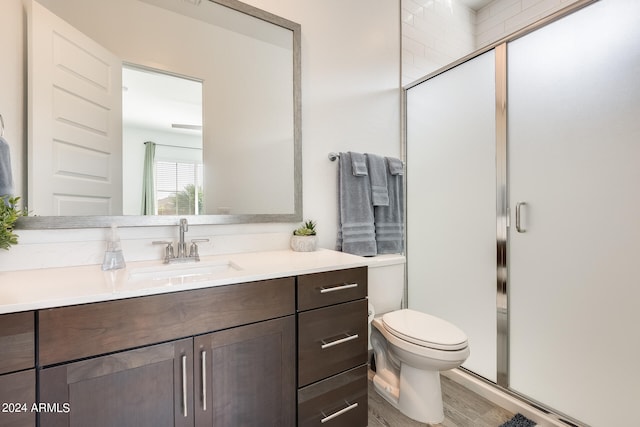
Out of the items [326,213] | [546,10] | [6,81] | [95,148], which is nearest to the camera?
[6,81]

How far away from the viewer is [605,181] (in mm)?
1281

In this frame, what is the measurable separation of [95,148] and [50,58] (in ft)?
1.18

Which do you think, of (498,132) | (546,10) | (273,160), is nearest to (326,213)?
(273,160)

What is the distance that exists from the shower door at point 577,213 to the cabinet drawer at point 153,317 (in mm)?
1303

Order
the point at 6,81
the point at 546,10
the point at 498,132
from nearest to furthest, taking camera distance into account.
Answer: the point at 6,81 → the point at 498,132 → the point at 546,10

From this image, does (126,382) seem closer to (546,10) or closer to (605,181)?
(605,181)

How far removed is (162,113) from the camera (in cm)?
136

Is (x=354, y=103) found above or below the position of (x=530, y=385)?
above

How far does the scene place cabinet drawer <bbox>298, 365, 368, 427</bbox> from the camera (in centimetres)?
115

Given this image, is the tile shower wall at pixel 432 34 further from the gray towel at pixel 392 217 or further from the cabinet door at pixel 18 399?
the cabinet door at pixel 18 399

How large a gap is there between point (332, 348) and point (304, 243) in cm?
56

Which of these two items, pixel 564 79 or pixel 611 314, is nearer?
pixel 611 314

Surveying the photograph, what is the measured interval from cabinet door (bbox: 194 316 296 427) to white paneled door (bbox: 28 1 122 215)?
0.77 metres

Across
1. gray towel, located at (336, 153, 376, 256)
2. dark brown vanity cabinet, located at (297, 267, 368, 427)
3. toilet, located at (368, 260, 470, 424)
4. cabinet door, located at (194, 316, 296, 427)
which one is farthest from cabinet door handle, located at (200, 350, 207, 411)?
gray towel, located at (336, 153, 376, 256)
